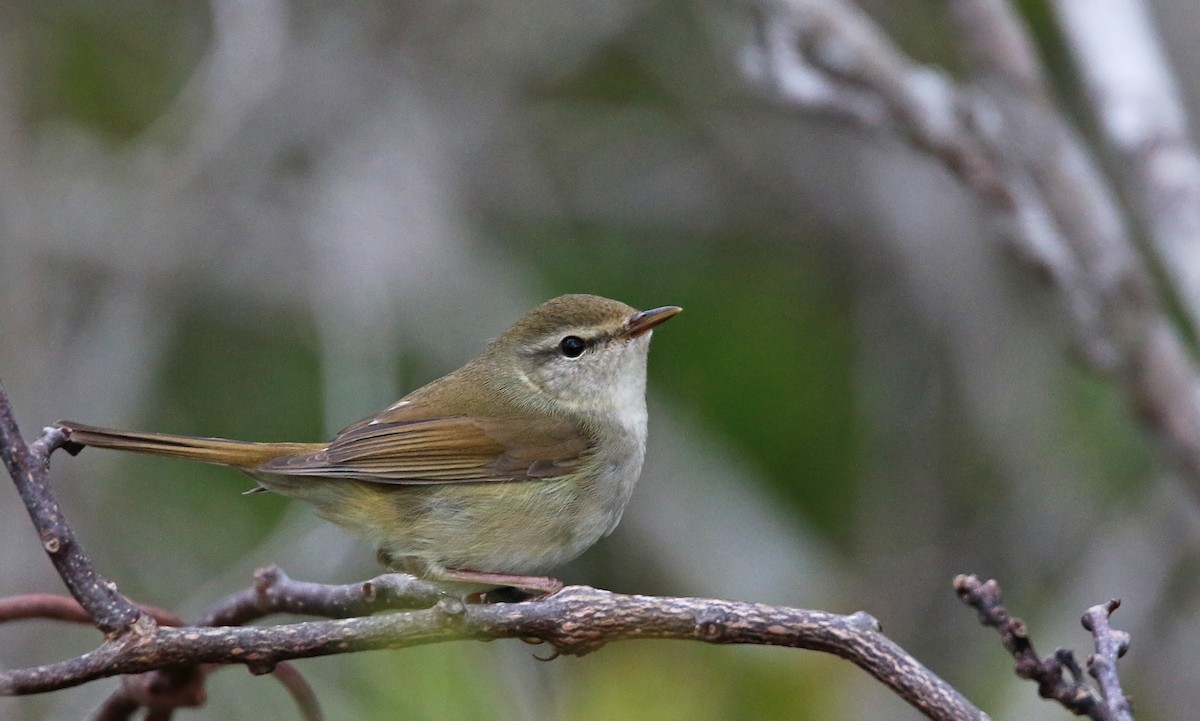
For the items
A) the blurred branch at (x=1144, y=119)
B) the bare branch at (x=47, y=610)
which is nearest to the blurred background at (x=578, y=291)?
the blurred branch at (x=1144, y=119)

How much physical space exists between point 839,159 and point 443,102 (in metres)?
1.99

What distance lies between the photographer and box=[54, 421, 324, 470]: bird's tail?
2363 millimetres

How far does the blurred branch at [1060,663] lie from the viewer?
173 centimetres

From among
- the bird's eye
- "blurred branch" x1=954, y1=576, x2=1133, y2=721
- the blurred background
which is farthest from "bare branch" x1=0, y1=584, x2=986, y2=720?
the blurred background

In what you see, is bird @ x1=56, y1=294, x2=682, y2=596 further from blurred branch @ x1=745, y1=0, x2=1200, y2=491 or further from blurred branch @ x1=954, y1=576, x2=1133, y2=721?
blurred branch @ x1=954, y1=576, x2=1133, y2=721

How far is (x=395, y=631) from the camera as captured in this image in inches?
74.2

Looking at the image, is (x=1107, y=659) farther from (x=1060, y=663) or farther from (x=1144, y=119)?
(x=1144, y=119)

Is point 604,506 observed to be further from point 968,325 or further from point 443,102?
point 443,102

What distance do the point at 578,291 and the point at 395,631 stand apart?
4.31m

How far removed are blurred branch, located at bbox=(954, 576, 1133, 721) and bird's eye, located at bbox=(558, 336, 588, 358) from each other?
7.89 ft

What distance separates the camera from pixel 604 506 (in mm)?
3549

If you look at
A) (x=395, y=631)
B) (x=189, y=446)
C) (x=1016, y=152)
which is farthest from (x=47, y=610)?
(x=1016, y=152)

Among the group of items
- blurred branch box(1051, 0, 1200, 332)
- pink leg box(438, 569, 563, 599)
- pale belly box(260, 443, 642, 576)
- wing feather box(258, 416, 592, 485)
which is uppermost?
blurred branch box(1051, 0, 1200, 332)

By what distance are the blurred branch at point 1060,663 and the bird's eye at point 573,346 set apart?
2.40 metres
